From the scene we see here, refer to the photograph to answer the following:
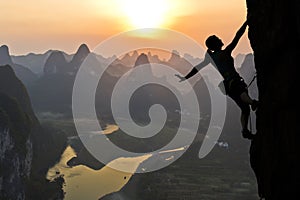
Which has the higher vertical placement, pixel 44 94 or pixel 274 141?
pixel 44 94

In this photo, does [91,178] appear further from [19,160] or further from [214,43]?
[214,43]

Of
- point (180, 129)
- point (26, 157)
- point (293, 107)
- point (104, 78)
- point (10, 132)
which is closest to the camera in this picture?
point (293, 107)

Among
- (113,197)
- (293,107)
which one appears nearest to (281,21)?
(293,107)

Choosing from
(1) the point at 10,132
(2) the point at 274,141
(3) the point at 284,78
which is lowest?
(2) the point at 274,141

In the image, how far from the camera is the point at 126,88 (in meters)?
166

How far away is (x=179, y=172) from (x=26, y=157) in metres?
24.8

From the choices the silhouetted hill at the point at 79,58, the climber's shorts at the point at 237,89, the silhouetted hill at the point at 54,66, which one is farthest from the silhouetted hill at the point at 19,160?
the silhouetted hill at the point at 79,58

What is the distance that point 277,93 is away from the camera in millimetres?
5477

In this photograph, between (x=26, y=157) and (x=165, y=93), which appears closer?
(x=26, y=157)

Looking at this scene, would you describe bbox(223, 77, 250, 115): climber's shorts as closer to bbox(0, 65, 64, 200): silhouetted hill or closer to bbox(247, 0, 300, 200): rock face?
bbox(247, 0, 300, 200): rock face

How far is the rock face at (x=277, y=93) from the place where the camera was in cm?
516

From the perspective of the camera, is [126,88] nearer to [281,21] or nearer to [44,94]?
[44,94]

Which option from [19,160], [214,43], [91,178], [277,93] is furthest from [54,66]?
[277,93]

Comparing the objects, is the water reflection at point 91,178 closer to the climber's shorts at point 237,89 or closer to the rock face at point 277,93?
the climber's shorts at point 237,89
